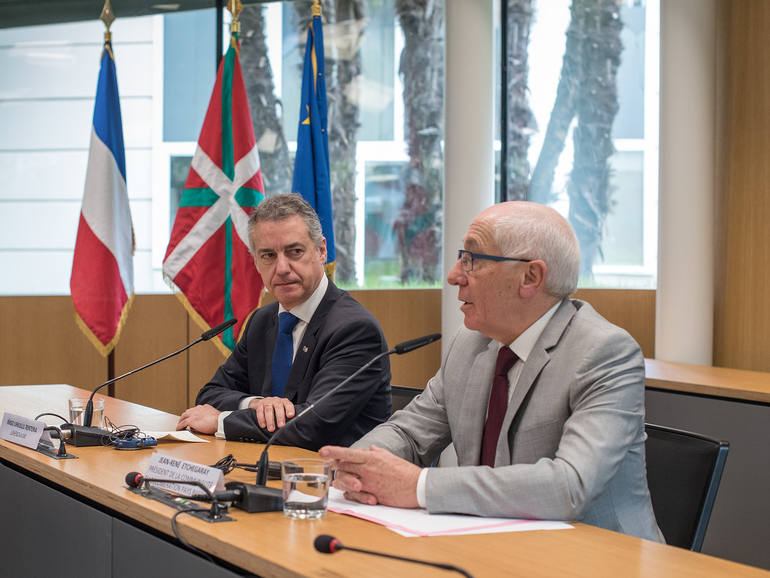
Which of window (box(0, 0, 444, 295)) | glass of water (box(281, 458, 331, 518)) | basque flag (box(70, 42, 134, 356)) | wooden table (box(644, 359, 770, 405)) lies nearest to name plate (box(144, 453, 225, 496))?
glass of water (box(281, 458, 331, 518))

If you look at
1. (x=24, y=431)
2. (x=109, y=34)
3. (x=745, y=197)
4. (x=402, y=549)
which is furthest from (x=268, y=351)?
(x=745, y=197)

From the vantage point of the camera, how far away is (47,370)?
5.23 metres

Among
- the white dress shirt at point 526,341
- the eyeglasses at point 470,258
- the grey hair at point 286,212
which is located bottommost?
the white dress shirt at point 526,341

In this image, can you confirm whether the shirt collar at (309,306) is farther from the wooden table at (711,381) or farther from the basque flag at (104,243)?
the basque flag at (104,243)

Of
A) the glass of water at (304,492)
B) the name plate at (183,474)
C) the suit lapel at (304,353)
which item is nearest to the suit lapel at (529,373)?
the glass of water at (304,492)

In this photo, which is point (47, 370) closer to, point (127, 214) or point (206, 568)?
point (127, 214)

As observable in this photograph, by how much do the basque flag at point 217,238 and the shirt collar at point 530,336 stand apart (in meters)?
2.67

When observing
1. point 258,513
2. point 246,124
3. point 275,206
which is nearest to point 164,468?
point 258,513

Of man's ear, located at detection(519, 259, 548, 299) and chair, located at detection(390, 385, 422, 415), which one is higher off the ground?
man's ear, located at detection(519, 259, 548, 299)

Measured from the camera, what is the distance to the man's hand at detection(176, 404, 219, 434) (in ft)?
8.13

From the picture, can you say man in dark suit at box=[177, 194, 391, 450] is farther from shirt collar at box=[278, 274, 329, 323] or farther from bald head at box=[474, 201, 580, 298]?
bald head at box=[474, 201, 580, 298]

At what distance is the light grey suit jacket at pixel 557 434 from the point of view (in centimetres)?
155

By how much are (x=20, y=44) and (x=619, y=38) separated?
395 cm

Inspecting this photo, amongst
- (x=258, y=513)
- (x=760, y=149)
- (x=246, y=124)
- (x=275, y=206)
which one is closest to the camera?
(x=258, y=513)
